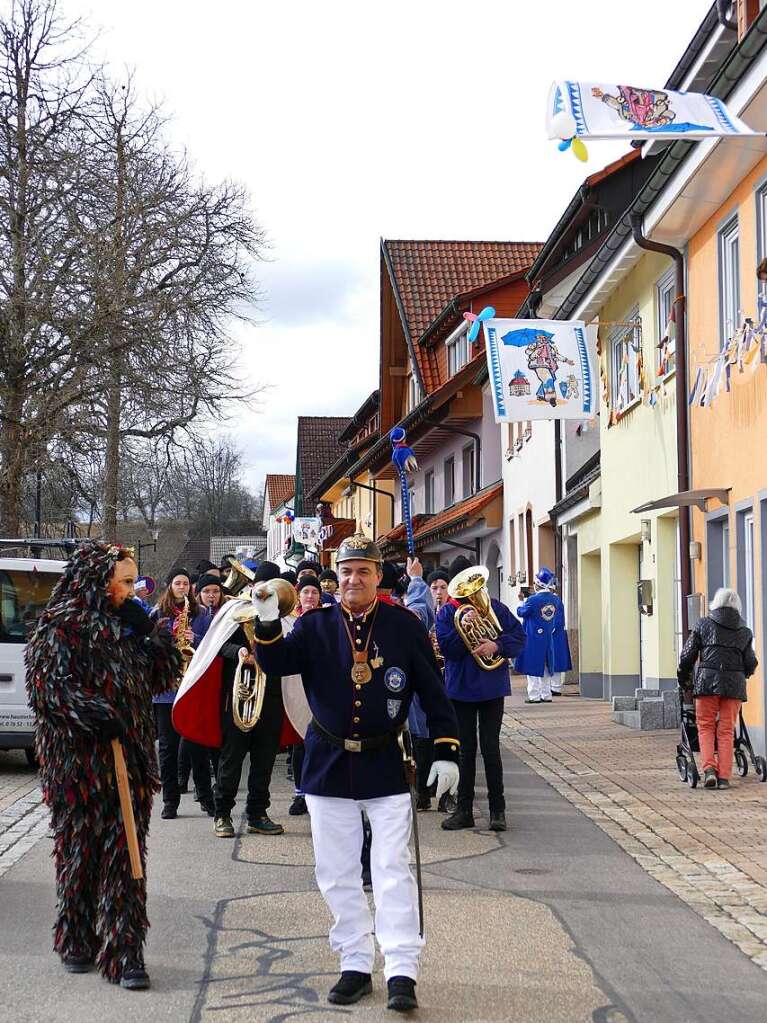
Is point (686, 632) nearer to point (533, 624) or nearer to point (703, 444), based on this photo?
point (703, 444)

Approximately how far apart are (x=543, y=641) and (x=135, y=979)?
18144mm

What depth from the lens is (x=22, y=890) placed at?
791 centimetres

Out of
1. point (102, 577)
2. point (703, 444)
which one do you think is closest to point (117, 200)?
point (703, 444)

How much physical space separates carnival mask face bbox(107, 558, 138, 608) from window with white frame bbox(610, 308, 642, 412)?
14.0 meters

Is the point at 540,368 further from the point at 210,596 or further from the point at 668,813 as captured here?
the point at 668,813

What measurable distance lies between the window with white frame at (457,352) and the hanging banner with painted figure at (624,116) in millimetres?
25020

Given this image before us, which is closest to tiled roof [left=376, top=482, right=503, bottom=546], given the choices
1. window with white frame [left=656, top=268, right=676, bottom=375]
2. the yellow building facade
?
the yellow building facade

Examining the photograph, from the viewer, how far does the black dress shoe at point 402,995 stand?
5.37 metres

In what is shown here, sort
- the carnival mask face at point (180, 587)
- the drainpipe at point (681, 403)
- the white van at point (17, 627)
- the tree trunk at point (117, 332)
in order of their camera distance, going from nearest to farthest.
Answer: the carnival mask face at point (180, 587)
the white van at point (17, 627)
the drainpipe at point (681, 403)
the tree trunk at point (117, 332)

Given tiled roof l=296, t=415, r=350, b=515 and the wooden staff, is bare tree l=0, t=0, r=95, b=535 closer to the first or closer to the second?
the wooden staff

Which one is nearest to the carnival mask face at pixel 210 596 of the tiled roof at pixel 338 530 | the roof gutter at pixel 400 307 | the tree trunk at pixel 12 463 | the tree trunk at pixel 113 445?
the tree trunk at pixel 113 445

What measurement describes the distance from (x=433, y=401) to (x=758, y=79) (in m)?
22.1

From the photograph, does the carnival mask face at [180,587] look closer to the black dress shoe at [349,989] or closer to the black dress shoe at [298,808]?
the black dress shoe at [298,808]

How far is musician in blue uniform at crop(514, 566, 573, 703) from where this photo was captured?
76.2 feet
